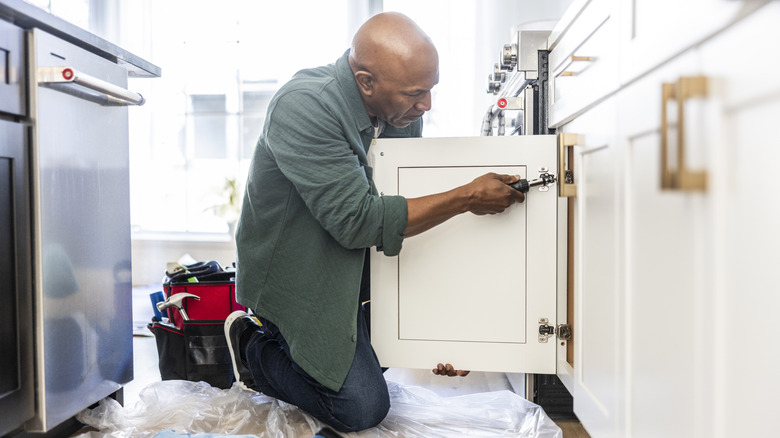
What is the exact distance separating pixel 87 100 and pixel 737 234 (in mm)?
1245

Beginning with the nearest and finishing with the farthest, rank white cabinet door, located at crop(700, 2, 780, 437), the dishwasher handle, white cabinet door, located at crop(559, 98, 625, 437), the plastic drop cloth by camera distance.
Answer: white cabinet door, located at crop(700, 2, 780, 437), white cabinet door, located at crop(559, 98, 625, 437), the dishwasher handle, the plastic drop cloth

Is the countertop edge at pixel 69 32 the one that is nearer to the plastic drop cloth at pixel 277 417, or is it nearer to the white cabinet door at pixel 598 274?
the plastic drop cloth at pixel 277 417

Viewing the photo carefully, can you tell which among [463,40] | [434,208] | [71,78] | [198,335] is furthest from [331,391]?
[463,40]

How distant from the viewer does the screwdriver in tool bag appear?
3.88ft

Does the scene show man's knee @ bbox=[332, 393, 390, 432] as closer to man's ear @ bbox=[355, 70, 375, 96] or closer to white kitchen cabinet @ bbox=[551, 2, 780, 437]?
white kitchen cabinet @ bbox=[551, 2, 780, 437]

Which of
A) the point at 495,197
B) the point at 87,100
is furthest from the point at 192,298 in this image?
the point at 495,197

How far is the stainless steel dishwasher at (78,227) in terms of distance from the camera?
44.1 inches

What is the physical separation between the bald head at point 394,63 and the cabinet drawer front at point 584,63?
0.86 ft

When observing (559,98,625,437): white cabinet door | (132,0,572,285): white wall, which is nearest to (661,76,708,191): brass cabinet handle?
(559,98,625,437): white cabinet door

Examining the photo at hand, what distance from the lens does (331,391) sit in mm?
1327

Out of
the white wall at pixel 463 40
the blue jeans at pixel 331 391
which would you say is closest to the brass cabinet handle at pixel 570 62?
the blue jeans at pixel 331 391

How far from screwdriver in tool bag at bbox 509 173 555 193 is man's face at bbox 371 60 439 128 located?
29 centimetres

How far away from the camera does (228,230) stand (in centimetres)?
325

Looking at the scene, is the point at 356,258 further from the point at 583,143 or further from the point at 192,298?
the point at 192,298
